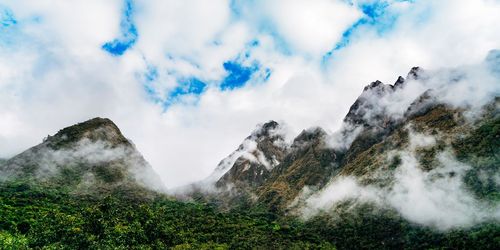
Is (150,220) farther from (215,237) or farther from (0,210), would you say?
(0,210)

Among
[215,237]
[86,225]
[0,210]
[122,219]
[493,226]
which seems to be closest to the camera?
[86,225]

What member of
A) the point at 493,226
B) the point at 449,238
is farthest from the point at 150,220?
the point at 493,226

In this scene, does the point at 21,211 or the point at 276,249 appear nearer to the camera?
the point at 21,211

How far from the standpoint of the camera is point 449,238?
18988cm

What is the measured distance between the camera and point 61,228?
128m

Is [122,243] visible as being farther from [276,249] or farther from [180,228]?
[276,249]

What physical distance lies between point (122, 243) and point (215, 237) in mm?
71186

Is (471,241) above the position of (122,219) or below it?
below

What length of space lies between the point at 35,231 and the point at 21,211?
46.9 metres

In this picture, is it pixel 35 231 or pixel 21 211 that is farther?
pixel 21 211

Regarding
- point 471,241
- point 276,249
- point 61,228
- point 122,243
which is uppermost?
point 61,228

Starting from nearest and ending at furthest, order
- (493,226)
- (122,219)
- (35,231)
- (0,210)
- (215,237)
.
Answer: (35,231) < (0,210) < (122,219) < (493,226) < (215,237)

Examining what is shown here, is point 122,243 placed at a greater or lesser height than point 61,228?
lesser

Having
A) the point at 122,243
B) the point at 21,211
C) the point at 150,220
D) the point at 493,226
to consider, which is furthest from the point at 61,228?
the point at 493,226
